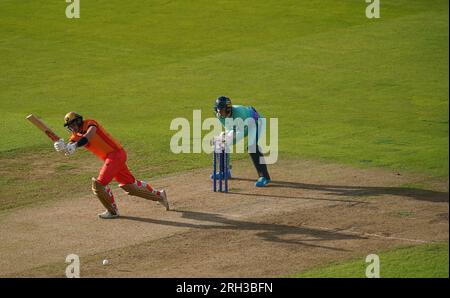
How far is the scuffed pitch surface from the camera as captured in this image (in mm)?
16656

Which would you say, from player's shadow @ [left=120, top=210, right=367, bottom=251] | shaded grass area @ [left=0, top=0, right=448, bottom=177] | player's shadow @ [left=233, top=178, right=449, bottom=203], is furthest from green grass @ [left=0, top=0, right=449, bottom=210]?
player's shadow @ [left=120, top=210, right=367, bottom=251]

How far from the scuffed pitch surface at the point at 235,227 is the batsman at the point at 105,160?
41 cm

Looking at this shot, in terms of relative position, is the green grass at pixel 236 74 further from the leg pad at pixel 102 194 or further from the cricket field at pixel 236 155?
the leg pad at pixel 102 194

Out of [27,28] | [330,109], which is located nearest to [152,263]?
[330,109]

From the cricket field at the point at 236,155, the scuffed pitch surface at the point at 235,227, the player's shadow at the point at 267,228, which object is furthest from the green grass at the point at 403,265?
the player's shadow at the point at 267,228

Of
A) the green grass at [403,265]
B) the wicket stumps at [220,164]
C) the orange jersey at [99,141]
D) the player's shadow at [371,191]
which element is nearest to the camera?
the green grass at [403,265]

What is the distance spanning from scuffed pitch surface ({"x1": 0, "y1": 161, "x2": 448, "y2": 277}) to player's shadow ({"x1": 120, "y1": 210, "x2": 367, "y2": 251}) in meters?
0.02

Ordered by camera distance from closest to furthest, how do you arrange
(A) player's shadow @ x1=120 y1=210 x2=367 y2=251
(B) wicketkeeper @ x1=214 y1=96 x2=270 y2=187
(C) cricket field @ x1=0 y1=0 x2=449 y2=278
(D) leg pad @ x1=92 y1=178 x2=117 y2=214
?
(C) cricket field @ x1=0 y1=0 x2=449 y2=278, (A) player's shadow @ x1=120 y1=210 x2=367 y2=251, (D) leg pad @ x1=92 y1=178 x2=117 y2=214, (B) wicketkeeper @ x1=214 y1=96 x2=270 y2=187

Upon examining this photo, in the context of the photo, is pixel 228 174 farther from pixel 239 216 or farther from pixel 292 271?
pixel 292 271

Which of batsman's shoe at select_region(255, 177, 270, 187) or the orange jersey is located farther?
batsman's shoe at select_region(255, 177, 270, 187)

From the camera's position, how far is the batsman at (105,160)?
63.0ft

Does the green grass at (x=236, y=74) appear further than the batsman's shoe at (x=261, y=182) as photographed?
Yes

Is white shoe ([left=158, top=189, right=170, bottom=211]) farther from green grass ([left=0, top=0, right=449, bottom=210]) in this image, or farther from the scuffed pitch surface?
green grass ([left=0, top=0, right=449, bottom=210])

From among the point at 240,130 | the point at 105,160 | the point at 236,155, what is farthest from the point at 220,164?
the point at 236,155
